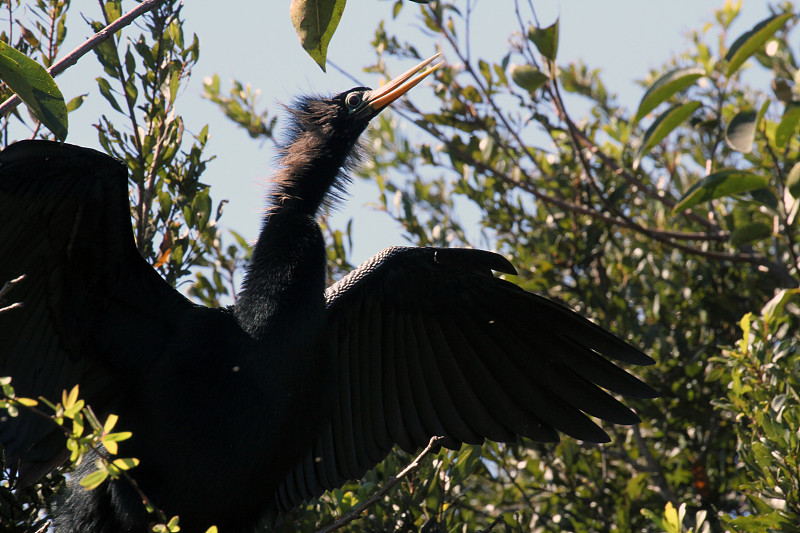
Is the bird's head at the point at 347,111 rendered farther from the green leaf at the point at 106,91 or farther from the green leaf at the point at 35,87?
the green leaf at the point at 35,87

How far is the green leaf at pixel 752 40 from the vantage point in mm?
3523

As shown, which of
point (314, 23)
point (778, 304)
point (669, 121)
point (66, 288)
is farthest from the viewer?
point (669, 121)

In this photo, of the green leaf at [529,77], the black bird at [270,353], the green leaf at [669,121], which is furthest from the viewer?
the green leaf at [529,77]

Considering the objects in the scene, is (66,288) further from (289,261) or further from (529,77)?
(529,77)

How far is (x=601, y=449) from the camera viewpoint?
4363 mm

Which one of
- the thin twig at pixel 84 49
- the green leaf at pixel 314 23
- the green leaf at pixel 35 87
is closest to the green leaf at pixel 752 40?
the green leaf at pixel 314 23

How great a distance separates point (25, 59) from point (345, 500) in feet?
6.65

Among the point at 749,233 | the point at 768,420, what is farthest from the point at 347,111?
the point at 768,420

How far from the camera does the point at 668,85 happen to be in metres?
3.84

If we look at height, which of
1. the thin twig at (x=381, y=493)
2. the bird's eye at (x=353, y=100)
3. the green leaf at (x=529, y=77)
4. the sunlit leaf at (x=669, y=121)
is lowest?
the thin twig at (x=381, y=493)

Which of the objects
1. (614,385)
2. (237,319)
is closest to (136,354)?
(237,319)

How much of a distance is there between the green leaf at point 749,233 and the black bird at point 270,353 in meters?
0.83

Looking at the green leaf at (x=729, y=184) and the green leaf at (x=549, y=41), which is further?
the green leaf at (x=549, y=41)

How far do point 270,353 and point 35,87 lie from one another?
4.02 feet
